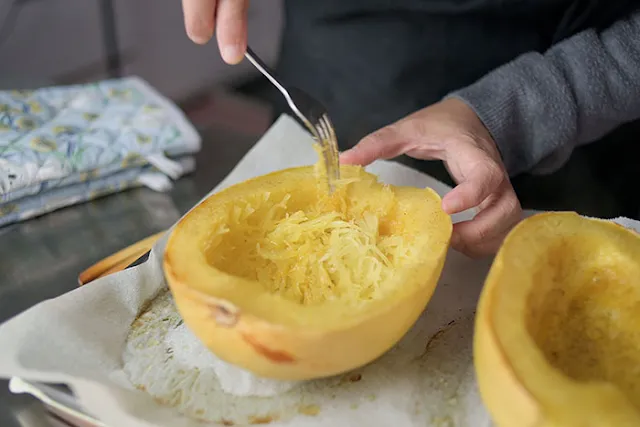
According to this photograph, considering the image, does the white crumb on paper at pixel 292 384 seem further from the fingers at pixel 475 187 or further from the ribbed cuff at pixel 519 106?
the ribbed cuff at pixel 519 106

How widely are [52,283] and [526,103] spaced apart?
26.8 inches

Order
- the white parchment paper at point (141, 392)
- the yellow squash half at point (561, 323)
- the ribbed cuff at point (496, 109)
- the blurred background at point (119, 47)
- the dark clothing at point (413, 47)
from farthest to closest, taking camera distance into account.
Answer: the blurred background at point (119, 47), the dark clothing at point (413, 47), the ribbed cuff at point (496, 109), the white parchment paper at point (141, 392), the yellow squash half at point (561, 323)

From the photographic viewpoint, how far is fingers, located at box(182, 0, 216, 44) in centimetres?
73

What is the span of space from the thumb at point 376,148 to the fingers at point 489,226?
0.13m

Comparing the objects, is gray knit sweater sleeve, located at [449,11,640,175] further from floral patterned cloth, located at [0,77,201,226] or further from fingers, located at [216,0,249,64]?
floral patterned cloth, located at [0,77,201,226]

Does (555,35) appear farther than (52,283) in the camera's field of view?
Yes

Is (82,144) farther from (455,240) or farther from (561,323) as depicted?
(561,323)

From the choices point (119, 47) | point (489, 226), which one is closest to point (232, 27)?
point (489, 226)

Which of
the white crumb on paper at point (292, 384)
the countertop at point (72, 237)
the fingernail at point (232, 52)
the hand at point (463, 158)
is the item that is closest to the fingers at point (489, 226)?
the hand at point (463, 158)

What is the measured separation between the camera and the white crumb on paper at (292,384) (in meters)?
0.63

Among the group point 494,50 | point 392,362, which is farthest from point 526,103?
point 392,362

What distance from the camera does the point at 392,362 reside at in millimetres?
689

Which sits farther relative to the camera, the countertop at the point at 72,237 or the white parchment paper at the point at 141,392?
the countertop at the point at 72,237

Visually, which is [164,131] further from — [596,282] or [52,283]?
[596,282]
